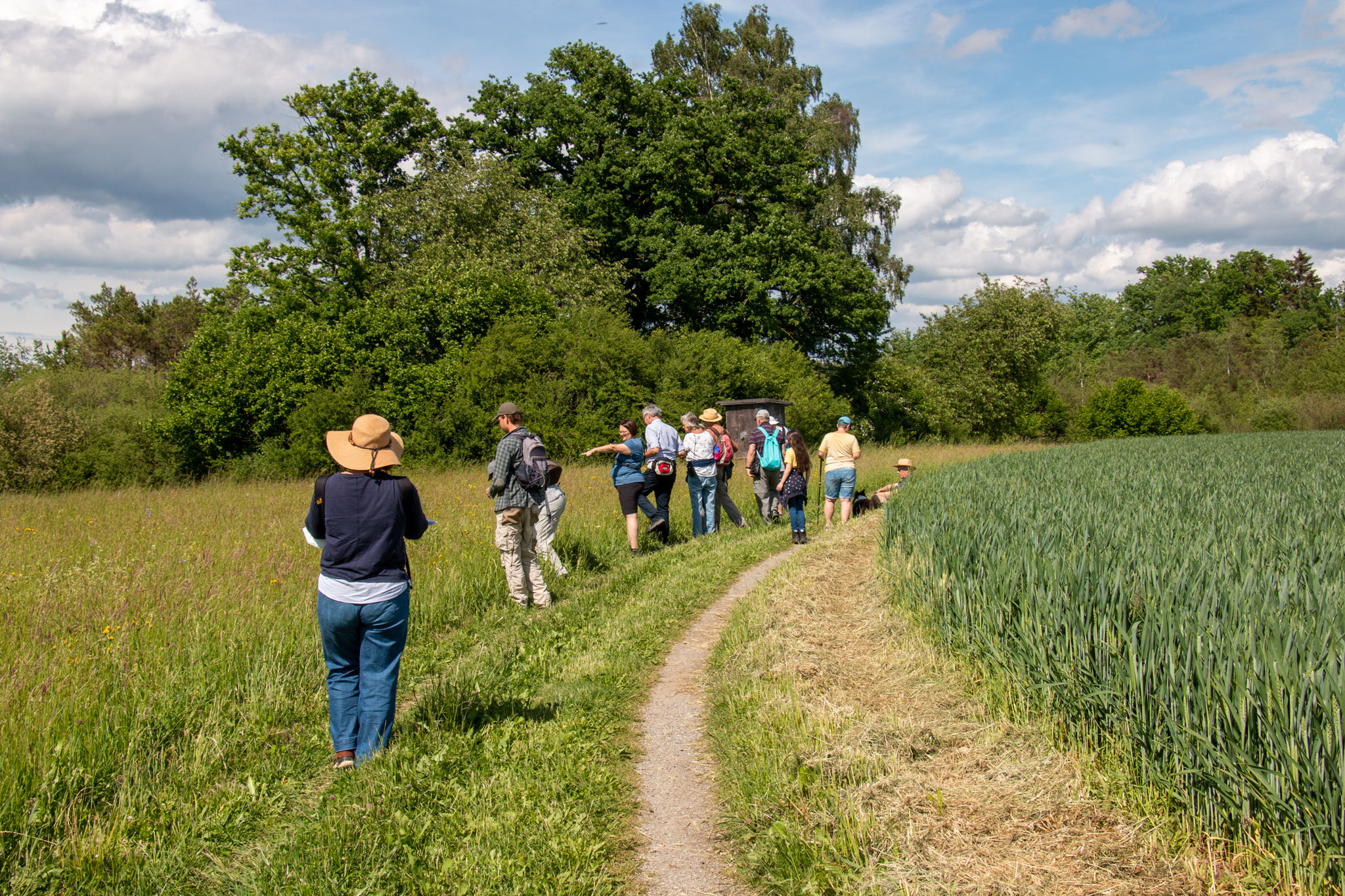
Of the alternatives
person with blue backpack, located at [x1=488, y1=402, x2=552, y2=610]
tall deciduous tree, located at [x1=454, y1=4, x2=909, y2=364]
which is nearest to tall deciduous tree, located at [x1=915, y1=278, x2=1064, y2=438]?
tall deciduous tree, located at [x1=454, y1=4, x2=909, y2=364]

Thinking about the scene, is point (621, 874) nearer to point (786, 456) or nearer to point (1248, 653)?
point (1248, 653)

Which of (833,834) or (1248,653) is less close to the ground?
(1248,653)

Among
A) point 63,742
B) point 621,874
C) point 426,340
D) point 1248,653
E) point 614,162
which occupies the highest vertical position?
point 614,162

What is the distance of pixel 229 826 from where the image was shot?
365cm

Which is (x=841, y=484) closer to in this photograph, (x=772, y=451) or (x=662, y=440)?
(x=772, y=451)

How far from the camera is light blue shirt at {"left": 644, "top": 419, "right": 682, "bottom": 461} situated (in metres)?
10.7

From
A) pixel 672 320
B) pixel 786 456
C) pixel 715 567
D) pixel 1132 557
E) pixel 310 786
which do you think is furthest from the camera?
pixel 672 320

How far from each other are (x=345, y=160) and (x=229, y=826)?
28932 mm

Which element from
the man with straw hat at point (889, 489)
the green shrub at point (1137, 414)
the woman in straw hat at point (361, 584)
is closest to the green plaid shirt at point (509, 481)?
A: the woman in straw hat at point (361, 584)

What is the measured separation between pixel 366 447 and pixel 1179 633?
3.74 m

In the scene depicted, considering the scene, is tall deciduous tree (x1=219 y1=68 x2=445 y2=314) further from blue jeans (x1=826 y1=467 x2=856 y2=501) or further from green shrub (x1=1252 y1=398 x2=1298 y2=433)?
green shrub (x1=1252 y1=398 x2=1298 y2=433)

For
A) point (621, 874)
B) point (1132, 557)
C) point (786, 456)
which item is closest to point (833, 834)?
point (621, 874)

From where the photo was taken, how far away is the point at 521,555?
7.59 metres

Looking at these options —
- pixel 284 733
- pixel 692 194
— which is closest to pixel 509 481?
pixel 284 733
